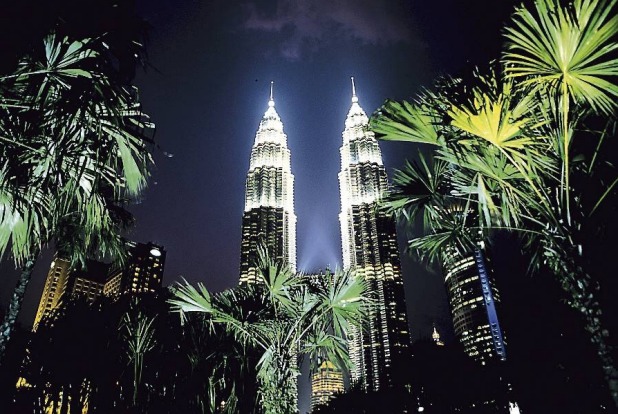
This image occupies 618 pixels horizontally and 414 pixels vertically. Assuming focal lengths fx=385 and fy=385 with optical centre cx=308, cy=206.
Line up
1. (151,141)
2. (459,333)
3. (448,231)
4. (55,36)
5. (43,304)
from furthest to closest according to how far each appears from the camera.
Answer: (43,304) < (459,333) < (448,231) < (151,141) < (55,36)

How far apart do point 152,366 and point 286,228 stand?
66.5 metres

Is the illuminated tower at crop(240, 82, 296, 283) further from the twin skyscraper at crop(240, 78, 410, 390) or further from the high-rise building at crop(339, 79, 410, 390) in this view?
the high-rise building at crop(339, 79, 410, 390)

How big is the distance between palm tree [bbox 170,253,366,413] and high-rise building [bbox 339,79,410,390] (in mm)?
65236

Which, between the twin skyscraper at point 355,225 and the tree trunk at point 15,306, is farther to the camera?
the twin skyscraper at point 355,225

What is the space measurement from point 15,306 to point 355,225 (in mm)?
75293

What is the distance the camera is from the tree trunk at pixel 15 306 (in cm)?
578

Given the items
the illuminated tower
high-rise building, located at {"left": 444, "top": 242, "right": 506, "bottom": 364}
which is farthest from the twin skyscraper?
high-rise building, located at {"left": 444, "top": 242, "right": 506, "bottom": 364}

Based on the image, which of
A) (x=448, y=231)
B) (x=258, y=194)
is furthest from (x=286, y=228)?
(x=448, y=231)

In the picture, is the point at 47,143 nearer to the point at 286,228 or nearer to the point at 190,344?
the point at 190,344

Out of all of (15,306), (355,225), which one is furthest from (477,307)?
(15,306)

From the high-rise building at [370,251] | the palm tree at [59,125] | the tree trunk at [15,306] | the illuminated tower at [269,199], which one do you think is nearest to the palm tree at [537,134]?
the palm tree at [59,125]

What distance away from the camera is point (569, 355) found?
41.5ft

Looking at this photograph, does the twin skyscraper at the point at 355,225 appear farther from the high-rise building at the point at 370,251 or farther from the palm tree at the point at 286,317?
the palm tree at the point at 286,317

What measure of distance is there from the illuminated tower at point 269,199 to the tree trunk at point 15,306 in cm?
6505
